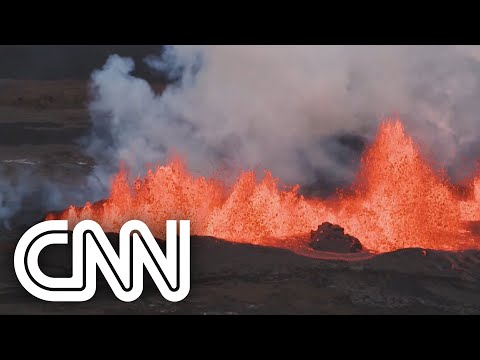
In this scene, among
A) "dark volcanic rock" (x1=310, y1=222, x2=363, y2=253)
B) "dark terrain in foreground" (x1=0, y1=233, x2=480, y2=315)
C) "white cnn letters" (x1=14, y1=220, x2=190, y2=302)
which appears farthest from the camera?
"dark volcanic rock" (x1=310, y1=222, x2=363, y2=253)

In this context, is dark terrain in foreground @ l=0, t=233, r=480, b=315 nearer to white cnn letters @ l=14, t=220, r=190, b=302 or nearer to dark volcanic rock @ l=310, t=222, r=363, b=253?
dark volcanic rock @ l=310, t=222, r=363, b=253

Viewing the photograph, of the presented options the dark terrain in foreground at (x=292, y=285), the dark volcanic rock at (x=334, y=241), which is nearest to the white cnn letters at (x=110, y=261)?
the dark terrain in foreground at (x=292, y=285)

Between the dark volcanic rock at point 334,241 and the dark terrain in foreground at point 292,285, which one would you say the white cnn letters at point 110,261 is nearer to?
the dark terrain in foreground at point 292,285

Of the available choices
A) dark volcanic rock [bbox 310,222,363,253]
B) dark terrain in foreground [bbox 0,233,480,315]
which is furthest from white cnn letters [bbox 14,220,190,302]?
dark volcanic rock [bbox 310,222,363,253]

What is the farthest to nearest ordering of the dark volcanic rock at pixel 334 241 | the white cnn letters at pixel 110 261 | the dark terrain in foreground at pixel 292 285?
the dark volcanic rock at pixel 334 241 → the dark terrain in foreground at pixel 292 285 → the white cnn letters at pixel 110 261

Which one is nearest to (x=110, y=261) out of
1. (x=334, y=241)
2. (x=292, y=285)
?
(x=292, y=285)

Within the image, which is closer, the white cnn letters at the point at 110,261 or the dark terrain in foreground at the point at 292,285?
the white cnn letters at the point at 110,261

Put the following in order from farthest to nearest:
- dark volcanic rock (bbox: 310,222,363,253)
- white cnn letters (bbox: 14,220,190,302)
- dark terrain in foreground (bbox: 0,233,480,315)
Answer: dark volcanic rock (bbox: 310,222,363,253)
dark terrain in foreground (bbox: 0,233,480,315)
white cnn letters (bbox: 14,220,190,302)

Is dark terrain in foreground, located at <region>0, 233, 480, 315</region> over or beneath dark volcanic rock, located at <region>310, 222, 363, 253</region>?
beneath
